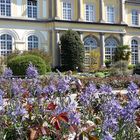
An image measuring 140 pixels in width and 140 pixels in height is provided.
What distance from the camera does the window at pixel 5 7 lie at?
3872 cm

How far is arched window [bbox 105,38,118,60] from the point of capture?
4347 cm

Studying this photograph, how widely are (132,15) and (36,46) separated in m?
12.8

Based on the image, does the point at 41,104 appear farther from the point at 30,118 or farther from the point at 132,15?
the point at 132,15

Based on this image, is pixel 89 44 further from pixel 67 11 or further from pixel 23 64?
pixel 23 64

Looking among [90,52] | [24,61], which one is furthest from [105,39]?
[24,61]

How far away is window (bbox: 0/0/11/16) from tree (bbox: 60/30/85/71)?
5392 millimetres

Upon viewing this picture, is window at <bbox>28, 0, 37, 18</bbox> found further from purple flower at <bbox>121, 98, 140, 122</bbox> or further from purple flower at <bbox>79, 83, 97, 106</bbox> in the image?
purple flower at <bbox>121, 98, 140, 122</bbox>

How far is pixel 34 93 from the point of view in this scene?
22.2 feet

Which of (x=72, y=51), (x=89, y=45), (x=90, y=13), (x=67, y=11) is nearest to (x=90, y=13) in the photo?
(x=90, y=13)

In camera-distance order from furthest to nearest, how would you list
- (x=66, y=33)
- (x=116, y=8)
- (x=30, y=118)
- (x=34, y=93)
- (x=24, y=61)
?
(x=116, y=8) < (x=66, y=33) < (x=24, y=61) < (x=34, y=93) < (x=30, y=118)


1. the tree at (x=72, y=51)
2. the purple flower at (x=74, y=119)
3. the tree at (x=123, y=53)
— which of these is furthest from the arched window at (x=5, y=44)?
the purple flower at (x=74, y=119)

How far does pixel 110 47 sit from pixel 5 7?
11.5m

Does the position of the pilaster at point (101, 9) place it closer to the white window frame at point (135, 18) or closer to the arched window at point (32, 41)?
the white window frame at point (135, 18)

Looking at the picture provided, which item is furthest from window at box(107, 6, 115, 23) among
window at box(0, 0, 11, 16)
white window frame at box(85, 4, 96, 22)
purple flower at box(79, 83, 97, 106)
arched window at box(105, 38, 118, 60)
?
purple flower at box(79, 83, 97, 106)
